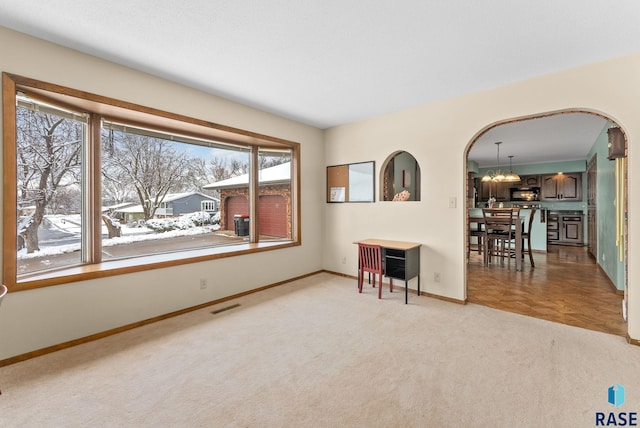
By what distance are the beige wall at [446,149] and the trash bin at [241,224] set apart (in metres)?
1.40

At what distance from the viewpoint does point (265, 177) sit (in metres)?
4.28

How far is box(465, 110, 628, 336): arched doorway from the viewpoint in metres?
2.99

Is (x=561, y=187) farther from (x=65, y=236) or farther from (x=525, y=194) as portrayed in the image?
(x=65, y=236)

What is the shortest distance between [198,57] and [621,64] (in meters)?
3.74

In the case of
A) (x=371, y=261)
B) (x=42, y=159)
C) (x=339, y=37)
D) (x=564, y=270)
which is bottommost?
(x=564, y=270)

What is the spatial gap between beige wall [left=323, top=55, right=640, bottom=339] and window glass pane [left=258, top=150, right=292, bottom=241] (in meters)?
0.76

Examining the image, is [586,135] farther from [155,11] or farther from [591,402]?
[155,11]

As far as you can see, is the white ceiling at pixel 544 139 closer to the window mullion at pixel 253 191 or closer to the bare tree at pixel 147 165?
the window mullion at pixel 253 191

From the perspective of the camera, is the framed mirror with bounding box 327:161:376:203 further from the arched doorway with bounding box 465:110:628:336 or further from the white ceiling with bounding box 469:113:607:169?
the white ceiling with bounding box 469:113:607:169

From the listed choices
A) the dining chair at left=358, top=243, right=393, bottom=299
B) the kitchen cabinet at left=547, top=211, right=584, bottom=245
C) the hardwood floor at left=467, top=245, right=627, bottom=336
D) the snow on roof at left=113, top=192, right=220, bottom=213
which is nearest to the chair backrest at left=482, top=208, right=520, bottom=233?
the hardwood floor at left=467, top=245, right=627, bottom=336

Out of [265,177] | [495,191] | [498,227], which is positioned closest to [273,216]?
[265,177]

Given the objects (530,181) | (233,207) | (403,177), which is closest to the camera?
(233,207)

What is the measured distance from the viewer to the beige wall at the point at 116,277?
7.04 ft

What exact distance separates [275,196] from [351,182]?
1.25m
